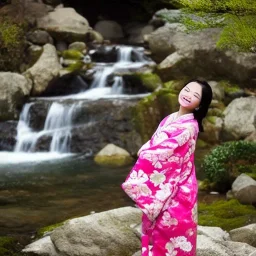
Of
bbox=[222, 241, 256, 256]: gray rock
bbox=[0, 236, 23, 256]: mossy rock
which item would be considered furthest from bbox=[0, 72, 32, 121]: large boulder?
Result: bbox=[222, 241, 256, 256]: gray rock

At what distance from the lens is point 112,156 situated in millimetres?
15094

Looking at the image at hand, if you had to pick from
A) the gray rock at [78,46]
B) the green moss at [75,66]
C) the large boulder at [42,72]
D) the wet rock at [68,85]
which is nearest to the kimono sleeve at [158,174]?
the large boulder at [42,72]

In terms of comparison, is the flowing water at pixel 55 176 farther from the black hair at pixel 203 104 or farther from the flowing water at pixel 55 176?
the black hair at pixel 203 104

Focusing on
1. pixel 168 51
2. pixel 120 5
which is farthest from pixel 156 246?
pixel 120 5

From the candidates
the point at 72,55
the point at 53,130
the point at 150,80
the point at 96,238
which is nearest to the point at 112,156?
the point at 53,130

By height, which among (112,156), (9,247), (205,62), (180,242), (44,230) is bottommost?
(112,156)

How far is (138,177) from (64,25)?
67.8 ft

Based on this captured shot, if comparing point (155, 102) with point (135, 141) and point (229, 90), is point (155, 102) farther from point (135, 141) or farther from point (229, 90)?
point (229, 90)

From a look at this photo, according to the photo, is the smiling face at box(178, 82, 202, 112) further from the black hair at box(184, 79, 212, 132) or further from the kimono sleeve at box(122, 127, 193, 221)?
the kimono sleeve at box(122, 127, 193, 221)

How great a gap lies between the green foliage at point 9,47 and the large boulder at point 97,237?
14.6m

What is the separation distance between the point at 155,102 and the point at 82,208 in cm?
769

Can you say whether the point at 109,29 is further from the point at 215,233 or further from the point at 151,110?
the point at 215,233

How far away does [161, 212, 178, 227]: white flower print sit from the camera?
4.07m

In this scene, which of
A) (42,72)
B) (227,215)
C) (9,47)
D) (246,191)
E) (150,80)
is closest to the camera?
(227,215)
